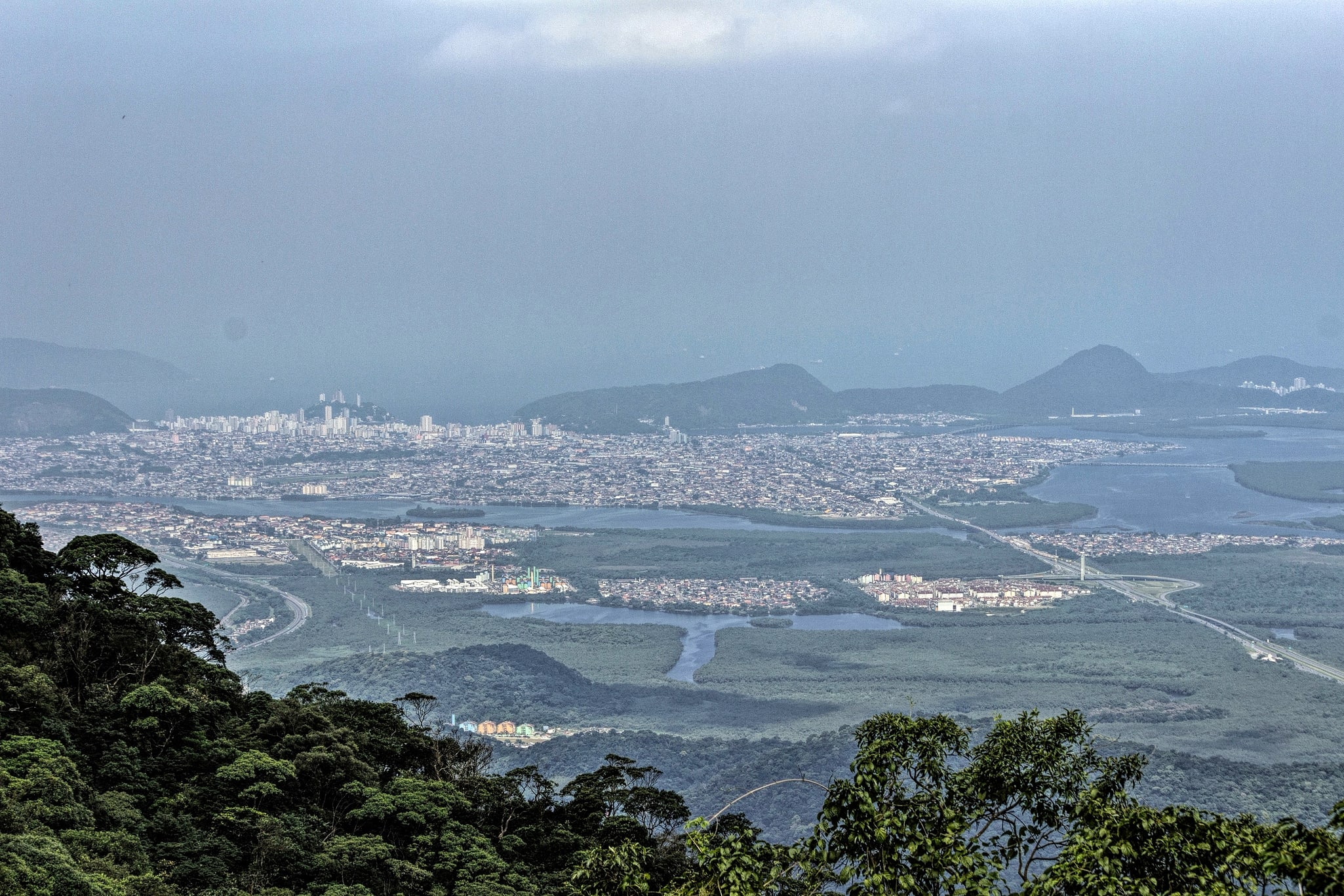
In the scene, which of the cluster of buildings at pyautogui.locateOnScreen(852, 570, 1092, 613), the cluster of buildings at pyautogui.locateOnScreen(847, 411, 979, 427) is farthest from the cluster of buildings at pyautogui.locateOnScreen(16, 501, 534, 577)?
the cluster of buildings at pyautogui.locateOnScreen(847, 411, 979, 427)

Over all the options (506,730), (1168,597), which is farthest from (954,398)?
(506,730)

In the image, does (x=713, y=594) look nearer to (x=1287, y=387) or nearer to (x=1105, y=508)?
(x=1105, y=508)

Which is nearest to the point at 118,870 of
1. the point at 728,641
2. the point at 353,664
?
the point at 353,664

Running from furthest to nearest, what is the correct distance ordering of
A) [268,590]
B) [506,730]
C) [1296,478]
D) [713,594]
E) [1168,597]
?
[1296,478] < [713,594] < [1168,597] < [268,590] < [506,730]

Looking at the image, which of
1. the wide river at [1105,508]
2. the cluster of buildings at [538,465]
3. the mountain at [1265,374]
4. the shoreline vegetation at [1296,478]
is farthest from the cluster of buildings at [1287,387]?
the shoreline vegetation at [1296,478]

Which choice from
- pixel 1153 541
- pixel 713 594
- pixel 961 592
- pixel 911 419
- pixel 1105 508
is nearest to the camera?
pixel 961 592

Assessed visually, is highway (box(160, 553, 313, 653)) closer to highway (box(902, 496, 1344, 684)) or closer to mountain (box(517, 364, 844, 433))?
highway (box(902, 496, 1344, 684))
